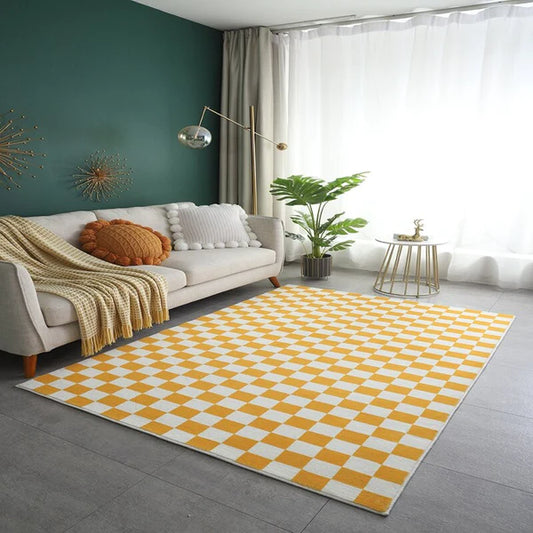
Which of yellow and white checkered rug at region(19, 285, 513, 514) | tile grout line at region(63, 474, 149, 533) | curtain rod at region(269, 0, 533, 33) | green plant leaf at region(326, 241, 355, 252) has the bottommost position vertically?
yellow and white checkered rug at region(19, 285, 513, 514)

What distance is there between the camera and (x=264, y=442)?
2.26 meters

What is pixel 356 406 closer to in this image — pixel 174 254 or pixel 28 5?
pixel 174 254

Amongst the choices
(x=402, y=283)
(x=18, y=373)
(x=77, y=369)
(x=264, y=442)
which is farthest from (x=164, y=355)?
(x=402, y=283)

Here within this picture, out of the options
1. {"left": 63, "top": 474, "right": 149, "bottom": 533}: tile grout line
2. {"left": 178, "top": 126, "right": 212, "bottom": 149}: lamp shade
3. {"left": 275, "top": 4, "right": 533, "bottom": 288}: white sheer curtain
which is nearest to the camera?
{"left": 63, "top": 474, "right": 149, "bottom": 533}: tile grout line

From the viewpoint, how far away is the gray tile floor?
1.77 metres

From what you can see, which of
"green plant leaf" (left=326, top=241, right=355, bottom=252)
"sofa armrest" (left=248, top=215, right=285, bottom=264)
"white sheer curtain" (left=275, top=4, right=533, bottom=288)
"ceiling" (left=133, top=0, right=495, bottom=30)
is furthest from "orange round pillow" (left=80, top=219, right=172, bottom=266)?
"white sheer curtain" (left=275, top=4, right=533, bottom=288)

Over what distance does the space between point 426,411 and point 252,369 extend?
2.96 feet

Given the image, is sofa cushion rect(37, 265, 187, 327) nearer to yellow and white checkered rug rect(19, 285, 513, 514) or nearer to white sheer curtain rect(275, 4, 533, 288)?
yellow and white checkered rug rect(19, 285, 513, 514)

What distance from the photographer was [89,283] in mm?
3227

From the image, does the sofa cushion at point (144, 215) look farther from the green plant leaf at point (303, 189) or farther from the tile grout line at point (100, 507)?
the tile grout line at point (100, 507)

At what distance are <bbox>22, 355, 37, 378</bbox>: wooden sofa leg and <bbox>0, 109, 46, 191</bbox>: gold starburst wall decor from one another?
1.57 metres

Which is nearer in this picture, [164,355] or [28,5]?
[164,355]

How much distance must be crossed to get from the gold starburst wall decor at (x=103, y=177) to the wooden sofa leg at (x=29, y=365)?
1915 mm

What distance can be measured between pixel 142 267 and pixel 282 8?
2.57 m
